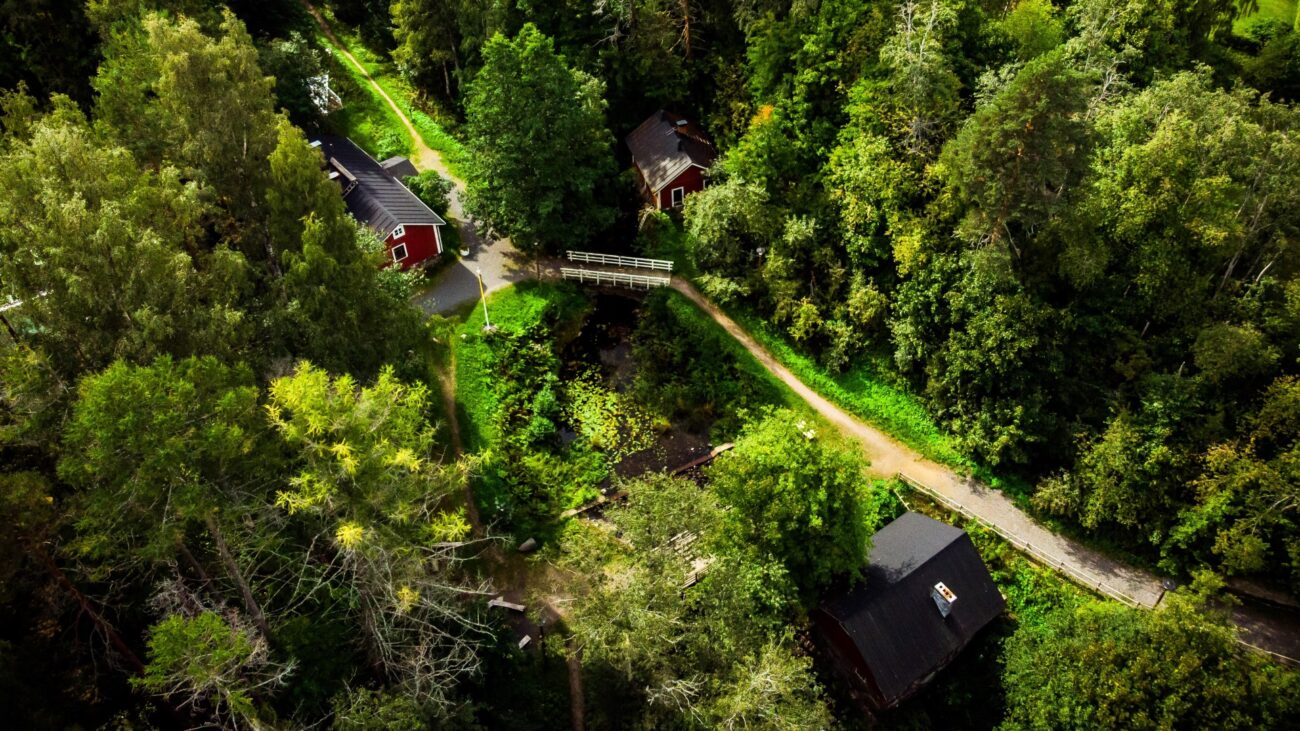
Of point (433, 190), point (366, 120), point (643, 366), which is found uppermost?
point (366, 120)

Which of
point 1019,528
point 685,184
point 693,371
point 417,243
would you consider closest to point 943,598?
point 1019,528

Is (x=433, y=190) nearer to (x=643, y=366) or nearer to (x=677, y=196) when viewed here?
(x=677, y=196)

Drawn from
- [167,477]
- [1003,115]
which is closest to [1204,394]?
[1003,115]

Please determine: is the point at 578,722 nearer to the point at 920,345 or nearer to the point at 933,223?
the point at 920,345

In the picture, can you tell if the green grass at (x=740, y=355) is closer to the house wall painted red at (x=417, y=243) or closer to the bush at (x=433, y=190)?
the house wall painted red at (x=417, y=243)

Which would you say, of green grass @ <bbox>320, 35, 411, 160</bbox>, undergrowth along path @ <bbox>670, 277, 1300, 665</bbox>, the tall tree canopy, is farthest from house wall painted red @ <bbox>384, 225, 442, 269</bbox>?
undergrowth along path @ <bbox>670, 277, 1300, 665</bbox>

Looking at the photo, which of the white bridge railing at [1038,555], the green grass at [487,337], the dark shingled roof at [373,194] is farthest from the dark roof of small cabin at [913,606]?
the dark shingled roof at [373,194]
